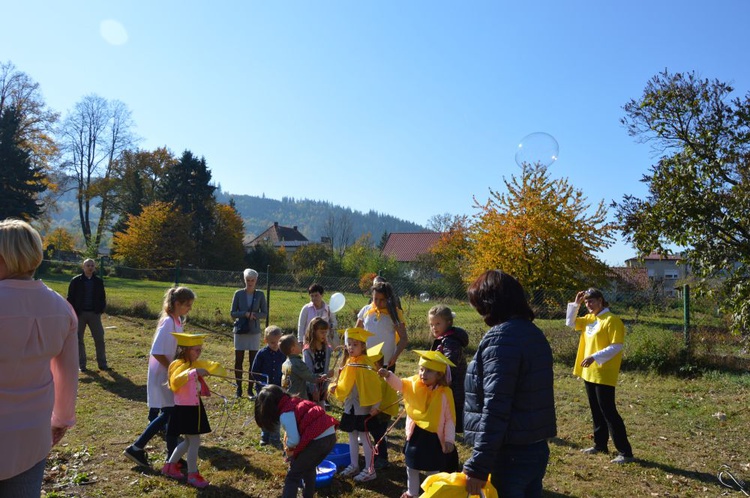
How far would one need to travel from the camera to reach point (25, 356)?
95.5 inches

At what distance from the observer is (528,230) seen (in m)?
17.1

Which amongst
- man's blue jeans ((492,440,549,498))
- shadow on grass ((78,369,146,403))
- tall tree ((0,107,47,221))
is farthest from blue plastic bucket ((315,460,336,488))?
tall tree ((0,107,47,221))

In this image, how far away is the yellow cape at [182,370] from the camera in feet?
15.1

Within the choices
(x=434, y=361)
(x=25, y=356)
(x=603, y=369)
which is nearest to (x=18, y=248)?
(x=25, y=356)

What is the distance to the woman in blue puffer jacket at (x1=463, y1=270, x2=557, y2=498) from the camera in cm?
276

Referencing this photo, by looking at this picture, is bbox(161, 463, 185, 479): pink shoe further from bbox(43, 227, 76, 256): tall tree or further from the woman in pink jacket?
bbox(43, 227, 76, 256): tall tree

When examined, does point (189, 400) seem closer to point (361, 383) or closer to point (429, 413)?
point (361, 383)

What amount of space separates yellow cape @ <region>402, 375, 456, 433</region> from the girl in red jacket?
1.98ft

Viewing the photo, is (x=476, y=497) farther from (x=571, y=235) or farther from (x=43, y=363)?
(x=571, y=235)

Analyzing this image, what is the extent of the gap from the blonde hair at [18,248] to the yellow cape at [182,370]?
2218 mm

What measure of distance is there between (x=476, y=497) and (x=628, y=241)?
658 cm

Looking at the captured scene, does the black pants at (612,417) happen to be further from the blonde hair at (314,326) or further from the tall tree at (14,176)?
the tall tree at (14,176)

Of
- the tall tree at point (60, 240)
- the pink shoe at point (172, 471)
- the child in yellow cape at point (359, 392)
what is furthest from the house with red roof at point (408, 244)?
the pink shoe at point (172, 471)

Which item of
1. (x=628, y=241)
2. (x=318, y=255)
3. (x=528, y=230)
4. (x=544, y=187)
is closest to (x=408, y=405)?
(x=628, y=241)
